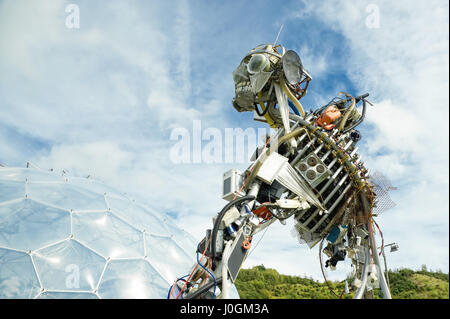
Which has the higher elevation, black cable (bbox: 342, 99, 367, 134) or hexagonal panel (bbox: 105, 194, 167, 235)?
black cable (bbox: 342, 99, 367, 134)

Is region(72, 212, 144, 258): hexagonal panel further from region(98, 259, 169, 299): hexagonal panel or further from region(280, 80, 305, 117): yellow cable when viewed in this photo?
region(280, 80, 305, 117): yellow cable

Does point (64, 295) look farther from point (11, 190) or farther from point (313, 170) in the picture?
point (313, 170)

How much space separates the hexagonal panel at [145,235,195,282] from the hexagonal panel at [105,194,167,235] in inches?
17.1

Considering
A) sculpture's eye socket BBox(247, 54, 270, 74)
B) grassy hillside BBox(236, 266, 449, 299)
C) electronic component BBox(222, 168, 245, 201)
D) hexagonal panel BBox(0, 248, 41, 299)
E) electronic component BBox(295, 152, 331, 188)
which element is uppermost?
sculpture's eye socket BBox(247, 54, 270, 74)

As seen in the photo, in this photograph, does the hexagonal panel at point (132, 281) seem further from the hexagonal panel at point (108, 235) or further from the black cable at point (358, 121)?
the black cable at point (358, 121)

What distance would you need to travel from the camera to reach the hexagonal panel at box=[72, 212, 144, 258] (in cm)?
757

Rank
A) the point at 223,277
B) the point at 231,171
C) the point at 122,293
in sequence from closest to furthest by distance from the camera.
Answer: the point at 223,277, the point at 231,171, the point at 122,293

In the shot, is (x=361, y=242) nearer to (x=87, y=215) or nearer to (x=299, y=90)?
(x=299, y=90)

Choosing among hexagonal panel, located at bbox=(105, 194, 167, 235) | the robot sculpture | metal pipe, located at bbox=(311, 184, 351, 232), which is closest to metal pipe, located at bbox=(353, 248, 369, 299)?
the robot sculpture

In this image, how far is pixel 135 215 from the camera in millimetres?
9508

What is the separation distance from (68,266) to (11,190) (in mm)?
3199
